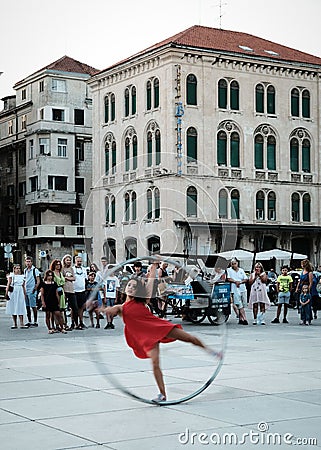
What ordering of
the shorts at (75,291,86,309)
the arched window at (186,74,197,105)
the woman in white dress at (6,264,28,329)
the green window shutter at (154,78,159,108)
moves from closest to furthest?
the woman in white dress at (6,264,28,329) → the shorts at (75,291,86,309) → the arched window at (186,74,197,105) → the green window shutter at (154,78,159,108)

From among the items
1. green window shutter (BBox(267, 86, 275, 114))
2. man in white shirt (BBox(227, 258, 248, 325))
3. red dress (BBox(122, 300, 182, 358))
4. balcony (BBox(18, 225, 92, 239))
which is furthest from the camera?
balcony (BBox(18, 225, 92, 239))

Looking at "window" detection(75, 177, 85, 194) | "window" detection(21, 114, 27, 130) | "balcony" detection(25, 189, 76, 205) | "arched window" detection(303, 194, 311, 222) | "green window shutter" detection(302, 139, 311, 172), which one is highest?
"window" detection(21, 114, 27, 130)

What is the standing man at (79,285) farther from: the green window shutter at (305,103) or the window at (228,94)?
the green window shutter at (305,103)

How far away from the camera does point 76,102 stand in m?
77.1

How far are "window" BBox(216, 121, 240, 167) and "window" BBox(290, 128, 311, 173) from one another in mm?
5283

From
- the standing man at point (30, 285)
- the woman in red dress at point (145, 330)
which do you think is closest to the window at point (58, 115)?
the standing man at point (30, 285)

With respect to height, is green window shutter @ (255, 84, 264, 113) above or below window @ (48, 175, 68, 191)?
above

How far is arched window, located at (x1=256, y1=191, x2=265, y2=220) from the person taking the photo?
62966 millimetres

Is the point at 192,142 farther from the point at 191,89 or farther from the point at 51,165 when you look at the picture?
the point at 51,165

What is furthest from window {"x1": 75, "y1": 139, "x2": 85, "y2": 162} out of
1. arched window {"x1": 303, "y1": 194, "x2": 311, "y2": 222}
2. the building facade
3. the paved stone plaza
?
the paved stone plaza

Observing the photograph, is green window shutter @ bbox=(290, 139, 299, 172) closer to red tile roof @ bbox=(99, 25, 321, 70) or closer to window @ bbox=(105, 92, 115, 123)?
red tile roof @ bbox=(99, 25, 321, 70)

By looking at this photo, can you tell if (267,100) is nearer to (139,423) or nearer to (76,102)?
(76,102)

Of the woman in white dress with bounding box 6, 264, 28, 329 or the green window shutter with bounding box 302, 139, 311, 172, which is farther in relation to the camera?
the green window shutter with bounding box 302, 139, 311, 172

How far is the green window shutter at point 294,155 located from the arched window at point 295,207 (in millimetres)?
2036
